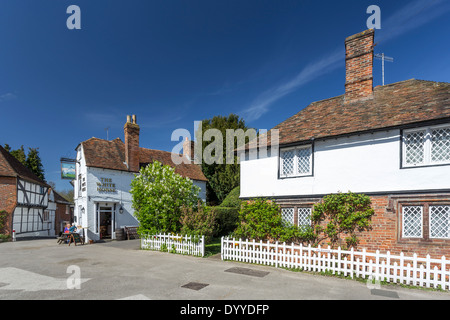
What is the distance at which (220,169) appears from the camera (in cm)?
2967

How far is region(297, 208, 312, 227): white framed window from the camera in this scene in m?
10.8

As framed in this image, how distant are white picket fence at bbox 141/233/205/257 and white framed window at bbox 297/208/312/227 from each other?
14.6 feet

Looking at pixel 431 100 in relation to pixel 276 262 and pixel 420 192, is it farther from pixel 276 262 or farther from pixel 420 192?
pixel 276 262

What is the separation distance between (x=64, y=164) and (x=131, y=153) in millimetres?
6473

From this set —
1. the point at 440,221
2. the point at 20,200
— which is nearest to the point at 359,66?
the point at 440,221

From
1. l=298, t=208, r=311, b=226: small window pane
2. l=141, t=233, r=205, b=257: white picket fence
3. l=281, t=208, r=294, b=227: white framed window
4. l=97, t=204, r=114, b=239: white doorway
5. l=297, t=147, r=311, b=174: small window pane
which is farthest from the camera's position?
l=97, t=204, r=114, b=239: white doorway

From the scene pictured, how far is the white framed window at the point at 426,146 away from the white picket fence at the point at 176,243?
8895 mm

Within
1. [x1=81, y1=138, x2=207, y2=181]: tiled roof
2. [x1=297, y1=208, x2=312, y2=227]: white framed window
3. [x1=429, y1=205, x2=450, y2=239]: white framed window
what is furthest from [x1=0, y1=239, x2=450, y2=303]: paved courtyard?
[x1=81, y1=138, x2=207, y2=181]: tiled roof

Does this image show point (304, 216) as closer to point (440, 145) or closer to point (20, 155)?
point (440, 145)

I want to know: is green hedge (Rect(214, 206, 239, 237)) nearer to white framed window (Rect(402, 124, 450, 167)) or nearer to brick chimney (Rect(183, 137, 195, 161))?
brick chimney (Rect(183, 137, 195, 161))

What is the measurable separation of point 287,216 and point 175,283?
220 inches

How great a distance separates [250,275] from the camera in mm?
8914

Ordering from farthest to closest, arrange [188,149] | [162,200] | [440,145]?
[188,149]
[162,200]
[440,145]

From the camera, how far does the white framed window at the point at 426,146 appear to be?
8625mm
